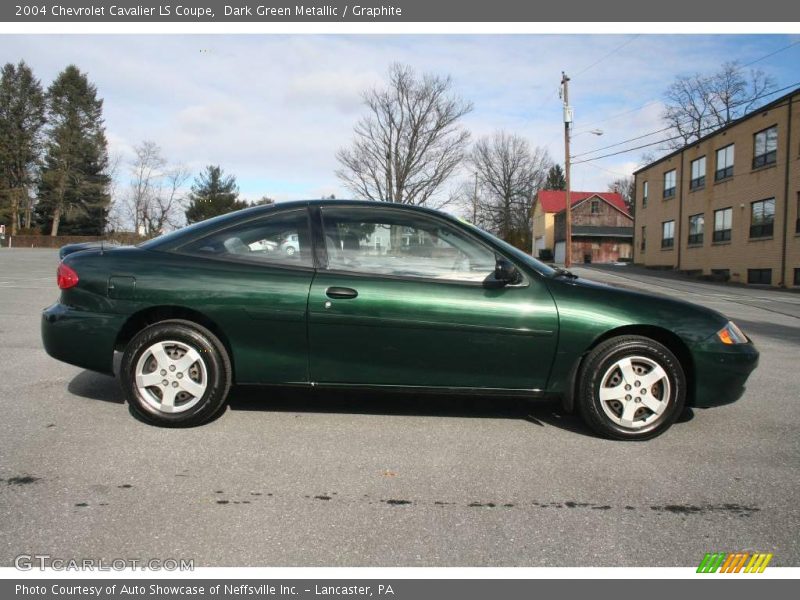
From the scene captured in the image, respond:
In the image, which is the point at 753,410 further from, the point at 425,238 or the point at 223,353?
the point at 223,353

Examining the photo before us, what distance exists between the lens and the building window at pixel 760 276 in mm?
24362

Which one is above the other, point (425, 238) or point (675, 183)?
point (675, 183)

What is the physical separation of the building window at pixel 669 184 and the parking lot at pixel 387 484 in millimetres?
33179

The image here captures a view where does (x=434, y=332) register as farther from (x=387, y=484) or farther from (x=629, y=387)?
(x=629, y=387)

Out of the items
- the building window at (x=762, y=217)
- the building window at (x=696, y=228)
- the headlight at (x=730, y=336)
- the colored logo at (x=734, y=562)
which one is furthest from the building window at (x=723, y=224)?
the colored logo at (x=734, y=562)

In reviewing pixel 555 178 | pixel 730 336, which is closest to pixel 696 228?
pixel 730 336

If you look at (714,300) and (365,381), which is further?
(714,300)

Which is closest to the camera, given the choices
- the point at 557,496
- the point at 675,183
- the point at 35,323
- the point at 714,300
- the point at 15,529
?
the point at 15,529

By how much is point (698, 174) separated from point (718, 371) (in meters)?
31.6

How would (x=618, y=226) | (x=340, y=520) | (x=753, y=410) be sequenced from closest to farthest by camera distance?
(x=340, y=520)
(x=753, y=410)
(x=618, y=226)

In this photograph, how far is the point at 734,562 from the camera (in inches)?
91.2

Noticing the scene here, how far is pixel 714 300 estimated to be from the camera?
16.4 meters
